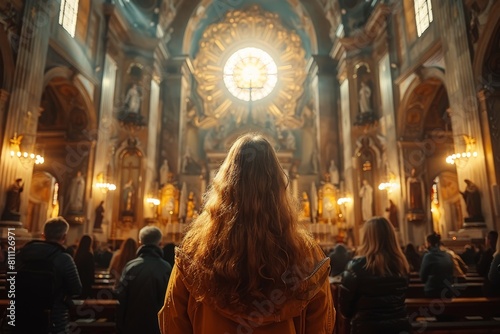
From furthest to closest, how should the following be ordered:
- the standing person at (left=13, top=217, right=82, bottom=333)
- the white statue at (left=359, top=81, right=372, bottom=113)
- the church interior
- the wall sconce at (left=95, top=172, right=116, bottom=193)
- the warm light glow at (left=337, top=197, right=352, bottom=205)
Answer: the warm light glow at (left=337, top=197, right=352, bottom=205) → the white statue at (left=359, top=81, right=372, bottom=113) → the wall sconce at (left=95, top=172, right=116, bottom=193) → the church interior → the standing person at (left=13, top=217, right=82, bottom=333)

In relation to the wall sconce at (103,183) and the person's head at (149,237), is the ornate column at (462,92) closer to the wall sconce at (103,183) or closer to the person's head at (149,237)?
the person's head at (149,237)

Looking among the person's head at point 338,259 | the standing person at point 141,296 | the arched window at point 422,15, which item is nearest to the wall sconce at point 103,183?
the person's head at point 338,259

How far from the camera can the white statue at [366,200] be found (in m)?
14.3

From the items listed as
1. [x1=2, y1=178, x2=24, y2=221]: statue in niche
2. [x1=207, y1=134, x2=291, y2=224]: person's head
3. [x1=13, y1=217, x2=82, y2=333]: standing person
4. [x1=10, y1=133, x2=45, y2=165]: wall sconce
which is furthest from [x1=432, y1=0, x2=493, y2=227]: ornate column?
[x1=2, y1=178, x2=24, y2=221]: statue in niche

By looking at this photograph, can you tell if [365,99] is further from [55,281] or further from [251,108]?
[55,281]

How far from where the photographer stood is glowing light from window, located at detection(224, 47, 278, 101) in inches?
836

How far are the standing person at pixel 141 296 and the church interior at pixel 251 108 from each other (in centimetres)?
610

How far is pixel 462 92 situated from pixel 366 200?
6224 mm

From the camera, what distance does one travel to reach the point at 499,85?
855 centimetres

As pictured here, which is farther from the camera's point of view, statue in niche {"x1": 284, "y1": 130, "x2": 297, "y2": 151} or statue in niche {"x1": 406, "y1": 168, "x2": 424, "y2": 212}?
statue in niche {"x1": 284, "y1": 130, "x2": 297, "y2": 151}

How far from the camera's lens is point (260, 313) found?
1200 millimetres

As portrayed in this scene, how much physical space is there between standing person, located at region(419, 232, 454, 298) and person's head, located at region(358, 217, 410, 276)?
5.51 ft

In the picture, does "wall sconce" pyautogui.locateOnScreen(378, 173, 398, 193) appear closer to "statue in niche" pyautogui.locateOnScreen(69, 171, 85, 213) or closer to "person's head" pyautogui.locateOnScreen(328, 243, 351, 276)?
"person's head" pyautogui.locateOnScreen(328, 243, 351, 276)

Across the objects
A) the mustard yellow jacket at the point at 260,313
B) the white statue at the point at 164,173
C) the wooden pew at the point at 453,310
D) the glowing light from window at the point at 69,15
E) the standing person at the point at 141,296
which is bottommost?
the wooden pew at the point at 453,310
